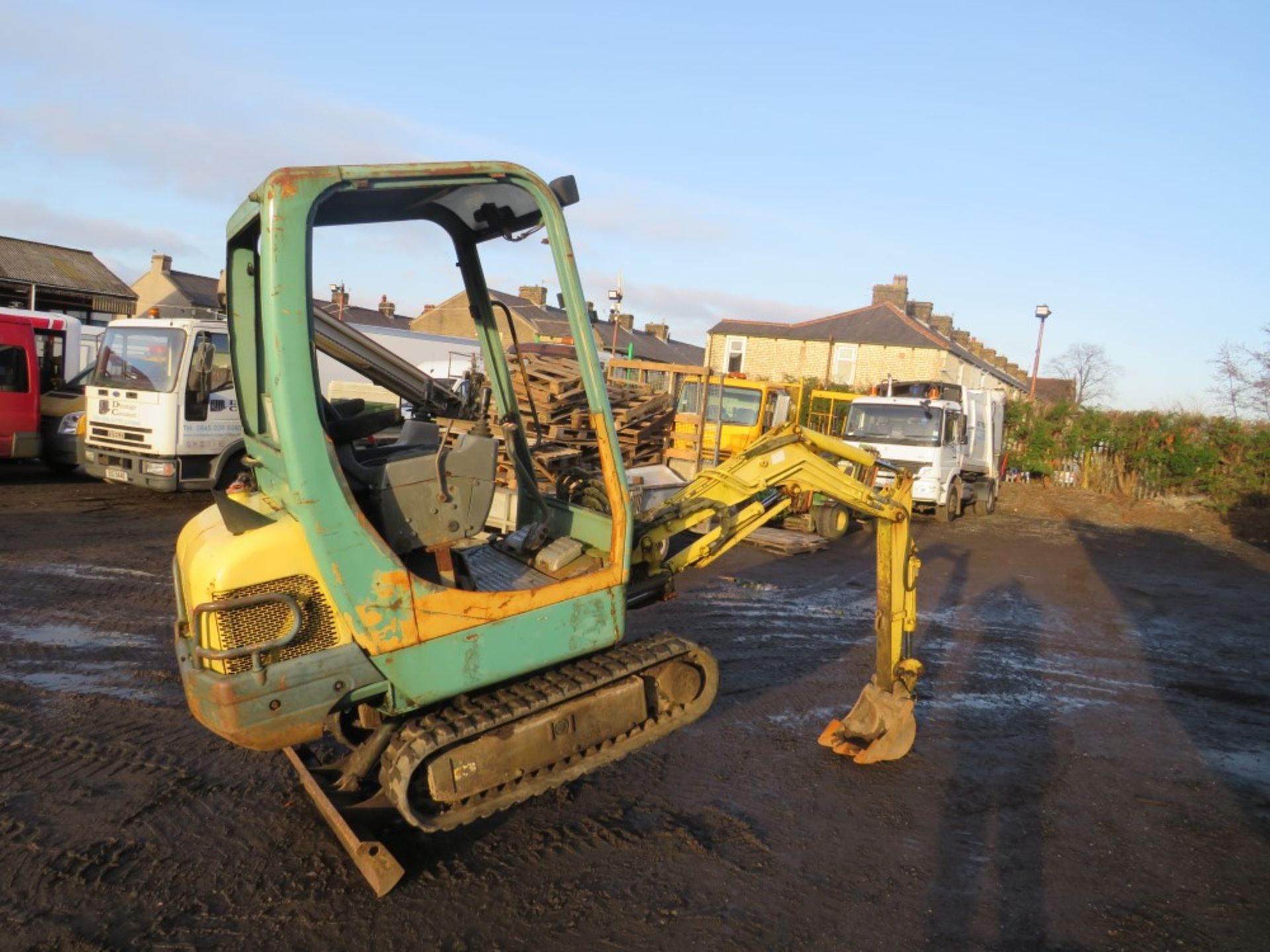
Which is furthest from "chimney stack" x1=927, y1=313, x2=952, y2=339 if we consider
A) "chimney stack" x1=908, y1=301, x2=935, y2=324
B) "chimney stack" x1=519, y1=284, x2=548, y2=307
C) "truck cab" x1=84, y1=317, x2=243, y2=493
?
"truck cab" x1=84, y1=317, x2=243, y2=493

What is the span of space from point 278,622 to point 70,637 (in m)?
4.33

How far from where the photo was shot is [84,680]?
18.5ft

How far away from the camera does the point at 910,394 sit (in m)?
19.8

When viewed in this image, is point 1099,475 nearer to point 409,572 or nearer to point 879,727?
point 879,727

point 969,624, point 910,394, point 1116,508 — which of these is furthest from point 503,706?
point 1116,508

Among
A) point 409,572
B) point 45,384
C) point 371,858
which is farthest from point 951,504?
point 45,384

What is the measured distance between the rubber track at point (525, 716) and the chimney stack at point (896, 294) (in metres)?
42.5

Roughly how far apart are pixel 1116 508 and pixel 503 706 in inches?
814

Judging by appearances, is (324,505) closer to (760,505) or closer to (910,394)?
(760,505)

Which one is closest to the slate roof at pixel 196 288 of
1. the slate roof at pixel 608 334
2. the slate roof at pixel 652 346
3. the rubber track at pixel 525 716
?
the slate roof at pixel 608 334

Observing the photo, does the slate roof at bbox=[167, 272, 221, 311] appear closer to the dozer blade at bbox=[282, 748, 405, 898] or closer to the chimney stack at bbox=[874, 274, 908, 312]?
the chimney stack at bbox=[874, 274, 908, 312]

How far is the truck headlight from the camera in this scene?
13.8 m

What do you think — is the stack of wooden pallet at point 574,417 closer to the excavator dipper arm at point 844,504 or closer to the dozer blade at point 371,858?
the excavator dipper arm at point 844,504

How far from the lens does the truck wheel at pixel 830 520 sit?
1445 cm
